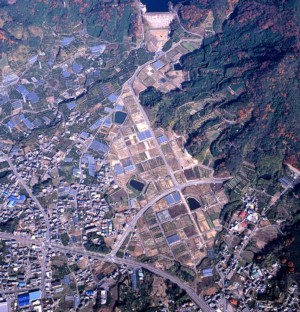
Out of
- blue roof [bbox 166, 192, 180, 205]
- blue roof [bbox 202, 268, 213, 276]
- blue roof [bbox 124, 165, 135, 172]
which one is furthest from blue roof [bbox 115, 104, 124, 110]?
blue roof [bbox 202, 268, 213, 276]

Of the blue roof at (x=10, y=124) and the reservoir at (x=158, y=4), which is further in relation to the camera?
the reservoir at (x=158, y=4)

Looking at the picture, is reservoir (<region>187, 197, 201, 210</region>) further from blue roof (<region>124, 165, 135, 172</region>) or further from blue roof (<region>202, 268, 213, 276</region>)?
blue roof (<region>124, 165, 135, 172</region>)

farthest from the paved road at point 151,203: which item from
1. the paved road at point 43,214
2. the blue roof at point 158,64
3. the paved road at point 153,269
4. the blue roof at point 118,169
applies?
the blue roof at point 158,64

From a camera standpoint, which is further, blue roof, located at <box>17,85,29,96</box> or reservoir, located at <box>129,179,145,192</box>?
blue roof, located at <box>17,85,29,96</box>

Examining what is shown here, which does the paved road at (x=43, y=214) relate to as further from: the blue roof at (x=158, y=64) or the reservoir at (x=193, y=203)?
the blue roof at (x=158, y=64)

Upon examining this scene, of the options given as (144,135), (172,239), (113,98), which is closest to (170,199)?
(172,239)

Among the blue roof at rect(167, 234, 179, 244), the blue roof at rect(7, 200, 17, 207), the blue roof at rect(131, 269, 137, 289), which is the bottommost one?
the blue roof at rect(131, 269, 137, 289)
